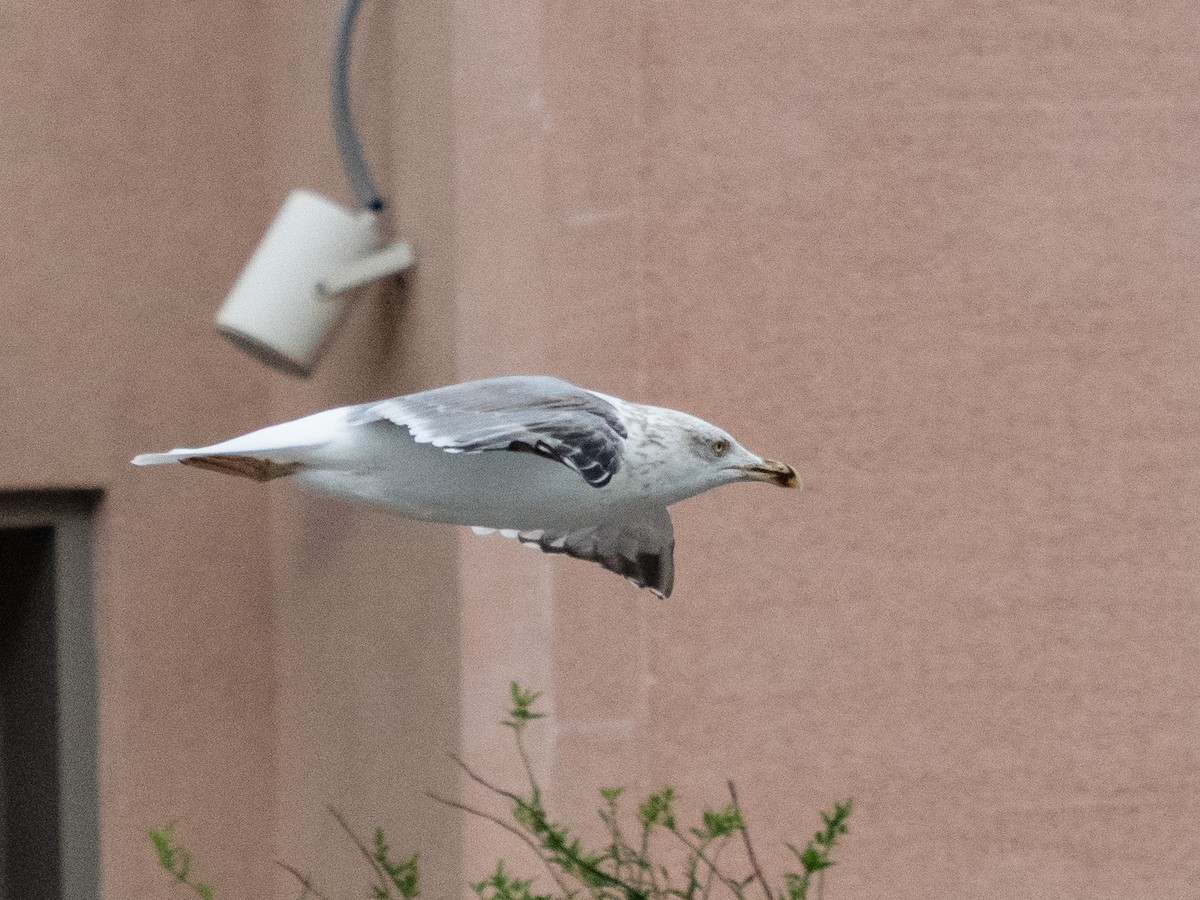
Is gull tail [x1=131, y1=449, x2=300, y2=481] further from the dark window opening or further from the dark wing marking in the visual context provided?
the dark window opening

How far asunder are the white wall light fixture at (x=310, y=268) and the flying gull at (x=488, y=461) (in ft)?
3.84

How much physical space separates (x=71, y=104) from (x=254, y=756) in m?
1.05

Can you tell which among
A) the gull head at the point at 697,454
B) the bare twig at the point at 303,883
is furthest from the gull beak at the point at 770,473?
the bare twig at the point at 303,883

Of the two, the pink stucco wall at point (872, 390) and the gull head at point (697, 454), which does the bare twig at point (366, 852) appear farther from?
the gull head at point (697, 454)

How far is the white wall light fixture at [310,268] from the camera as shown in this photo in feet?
8.10

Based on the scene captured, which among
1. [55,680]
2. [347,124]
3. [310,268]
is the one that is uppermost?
[347,124]

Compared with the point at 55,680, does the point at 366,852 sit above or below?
below

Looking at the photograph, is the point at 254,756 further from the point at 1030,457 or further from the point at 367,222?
the point at 1030,457

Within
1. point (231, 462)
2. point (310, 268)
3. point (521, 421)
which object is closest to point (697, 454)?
point (521, 421)

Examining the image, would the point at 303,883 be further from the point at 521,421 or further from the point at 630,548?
the point at 521,421

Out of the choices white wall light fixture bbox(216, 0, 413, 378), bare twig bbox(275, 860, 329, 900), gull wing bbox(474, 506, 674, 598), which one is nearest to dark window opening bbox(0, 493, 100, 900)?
bare twig bbox(275, 860, 329, 900)

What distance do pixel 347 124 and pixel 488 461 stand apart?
4.41 ft

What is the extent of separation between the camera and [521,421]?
45.4 inches

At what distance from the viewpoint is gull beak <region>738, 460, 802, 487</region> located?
4.41 feet
